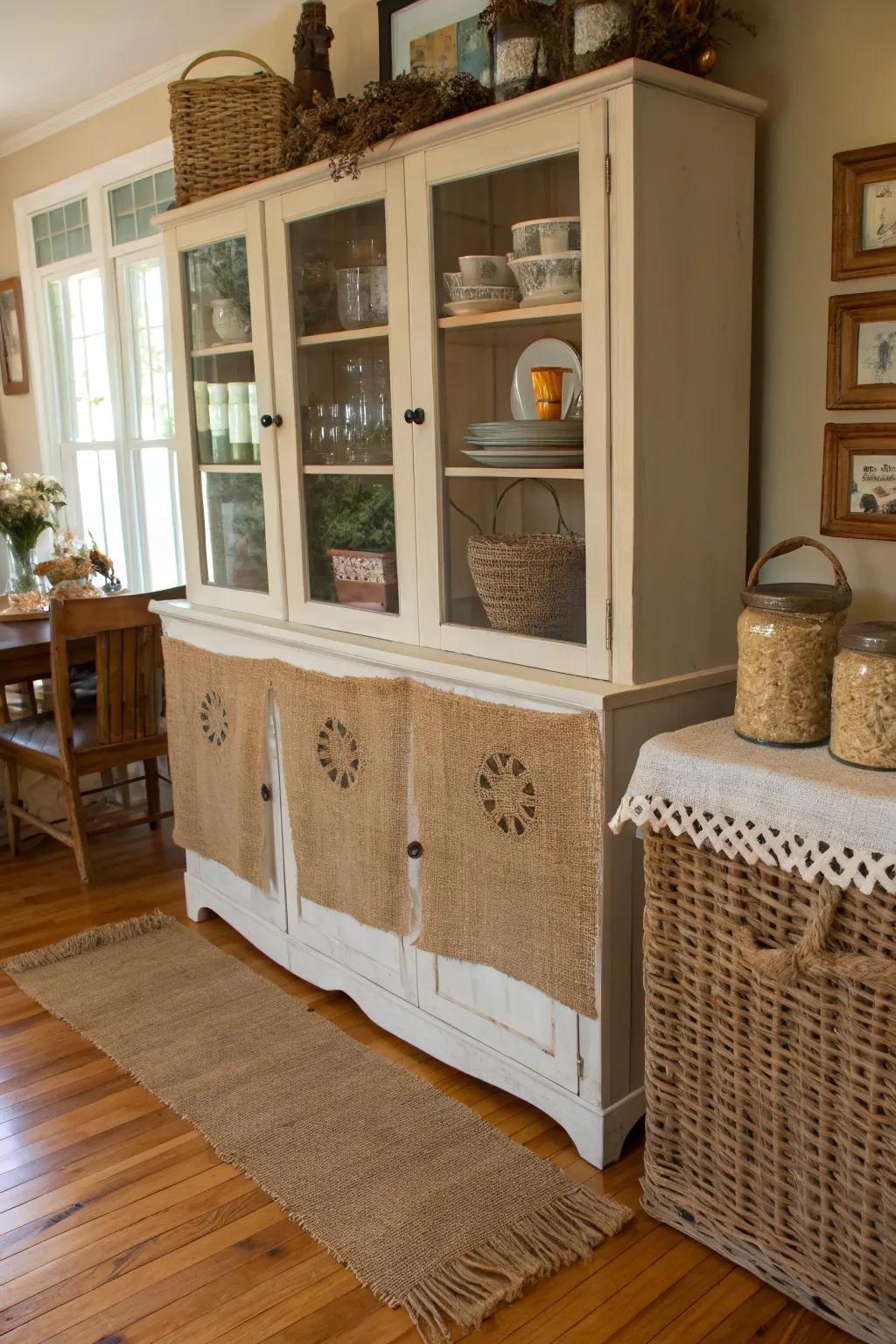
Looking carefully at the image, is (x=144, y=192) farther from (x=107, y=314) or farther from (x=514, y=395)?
(x=514, y=395)

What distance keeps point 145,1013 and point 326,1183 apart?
0.80 m

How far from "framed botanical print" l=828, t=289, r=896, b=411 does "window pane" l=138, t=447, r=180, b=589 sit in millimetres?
2775

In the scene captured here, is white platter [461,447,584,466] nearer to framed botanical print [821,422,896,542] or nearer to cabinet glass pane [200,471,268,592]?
framed botanical print [821,422,896,542]

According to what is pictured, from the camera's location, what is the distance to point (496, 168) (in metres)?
1.97

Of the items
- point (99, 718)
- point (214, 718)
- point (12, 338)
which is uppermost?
point (12, 338)

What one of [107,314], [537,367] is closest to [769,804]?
[537,367]

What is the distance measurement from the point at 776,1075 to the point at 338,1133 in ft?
2.91

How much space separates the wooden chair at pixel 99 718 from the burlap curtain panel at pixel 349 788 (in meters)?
0.86

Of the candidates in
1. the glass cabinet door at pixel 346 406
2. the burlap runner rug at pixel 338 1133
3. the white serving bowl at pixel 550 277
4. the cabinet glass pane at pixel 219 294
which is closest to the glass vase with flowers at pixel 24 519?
the cabinet glass pane at pixel 219 294

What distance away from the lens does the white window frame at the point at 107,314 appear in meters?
4.08

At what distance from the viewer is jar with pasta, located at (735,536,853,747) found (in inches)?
65.9

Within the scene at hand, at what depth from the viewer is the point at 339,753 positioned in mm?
2469

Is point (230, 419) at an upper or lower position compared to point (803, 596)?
upper

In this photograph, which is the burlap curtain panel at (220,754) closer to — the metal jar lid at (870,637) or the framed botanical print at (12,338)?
the metal jar lid at (870,637)
